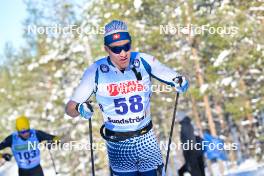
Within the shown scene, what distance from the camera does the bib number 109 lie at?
16.1ft

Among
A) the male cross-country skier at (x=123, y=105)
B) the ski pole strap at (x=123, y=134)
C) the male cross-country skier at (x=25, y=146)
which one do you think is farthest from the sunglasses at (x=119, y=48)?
the male cross-country skier at (x=25, y=146)

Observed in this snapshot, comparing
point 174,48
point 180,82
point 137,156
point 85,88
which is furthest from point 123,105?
point 174,48

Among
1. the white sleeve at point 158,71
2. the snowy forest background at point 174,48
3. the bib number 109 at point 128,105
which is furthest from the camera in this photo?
the snowy forest background at point 174,48

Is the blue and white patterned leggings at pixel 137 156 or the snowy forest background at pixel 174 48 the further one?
the snowy forest background at pixel 174 48

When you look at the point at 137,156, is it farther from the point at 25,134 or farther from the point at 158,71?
the point at 25,134

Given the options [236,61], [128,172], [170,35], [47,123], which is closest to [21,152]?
[128,172]

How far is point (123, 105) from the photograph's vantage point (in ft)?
16.1

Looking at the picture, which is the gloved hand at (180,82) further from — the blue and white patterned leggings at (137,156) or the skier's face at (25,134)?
the skier's face at (25,134)

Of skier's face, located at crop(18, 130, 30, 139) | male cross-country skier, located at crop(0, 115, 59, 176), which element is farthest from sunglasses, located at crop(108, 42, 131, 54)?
skier's face, located at crop(18, 130, 30, 139)

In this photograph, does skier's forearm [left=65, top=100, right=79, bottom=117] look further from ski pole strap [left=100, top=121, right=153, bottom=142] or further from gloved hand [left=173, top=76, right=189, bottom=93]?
gloved hand [left=173, top=76, right=189, bottom=93]

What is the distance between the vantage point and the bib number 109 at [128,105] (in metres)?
4.91

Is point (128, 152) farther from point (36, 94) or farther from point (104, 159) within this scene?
point (36, 94)

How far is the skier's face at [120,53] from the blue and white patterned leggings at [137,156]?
0.70 meters

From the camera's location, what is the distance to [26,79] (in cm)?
4200
